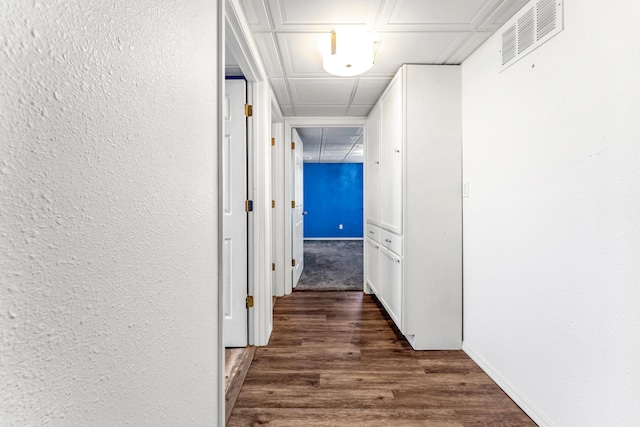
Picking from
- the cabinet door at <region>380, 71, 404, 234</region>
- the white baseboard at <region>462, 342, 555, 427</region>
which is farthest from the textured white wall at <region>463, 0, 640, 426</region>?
the cabinet door at <region>380, 71, 404, 234</region>

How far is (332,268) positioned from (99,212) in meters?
4.29

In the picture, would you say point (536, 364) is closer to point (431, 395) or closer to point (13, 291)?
point (431, 395)

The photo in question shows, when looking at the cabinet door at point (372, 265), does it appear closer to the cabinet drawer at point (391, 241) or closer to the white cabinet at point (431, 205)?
the cabinet drawer at point (391, 241)

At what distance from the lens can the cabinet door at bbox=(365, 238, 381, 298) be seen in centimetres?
298

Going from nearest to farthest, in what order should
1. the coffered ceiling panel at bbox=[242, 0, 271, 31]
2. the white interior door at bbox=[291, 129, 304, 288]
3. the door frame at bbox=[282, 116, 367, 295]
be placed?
the coffered ceiling panel at bbox=[242, 0, 271, 31], the door frame at bbox=[282, 116, 367, 295], the white interior door at bbox=[291, 129, 304, 288]

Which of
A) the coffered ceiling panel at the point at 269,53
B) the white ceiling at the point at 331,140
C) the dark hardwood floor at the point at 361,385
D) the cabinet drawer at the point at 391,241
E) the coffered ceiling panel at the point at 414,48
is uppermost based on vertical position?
the white ceiling at the point at 331,140

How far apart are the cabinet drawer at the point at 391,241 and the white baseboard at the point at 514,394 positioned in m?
0.83

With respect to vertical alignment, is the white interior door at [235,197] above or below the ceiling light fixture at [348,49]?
below

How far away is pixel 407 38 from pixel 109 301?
1967 mm

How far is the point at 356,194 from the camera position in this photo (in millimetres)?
8062

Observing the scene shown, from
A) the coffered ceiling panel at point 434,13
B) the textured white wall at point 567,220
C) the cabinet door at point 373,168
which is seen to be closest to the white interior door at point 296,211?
the cabinet door at point 373,168

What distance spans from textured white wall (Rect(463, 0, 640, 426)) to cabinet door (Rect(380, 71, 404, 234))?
1.84 feet

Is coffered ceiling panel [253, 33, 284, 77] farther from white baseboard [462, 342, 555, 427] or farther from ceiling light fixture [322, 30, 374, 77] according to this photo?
white baseboard [462, 342, 555, 427]

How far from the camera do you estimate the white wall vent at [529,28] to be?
4.34 feet
